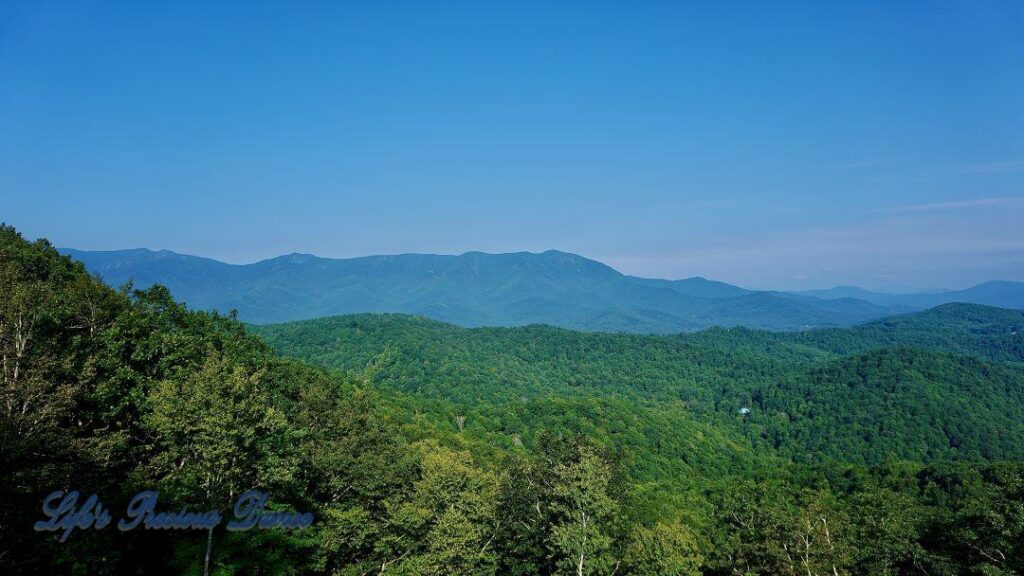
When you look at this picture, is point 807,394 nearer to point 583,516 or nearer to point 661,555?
point 661,555

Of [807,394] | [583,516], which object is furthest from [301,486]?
[807,394]

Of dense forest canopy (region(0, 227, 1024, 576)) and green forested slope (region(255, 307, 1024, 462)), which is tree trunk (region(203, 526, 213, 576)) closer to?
dense forest canopy (region(0, 227, 1024, 576))

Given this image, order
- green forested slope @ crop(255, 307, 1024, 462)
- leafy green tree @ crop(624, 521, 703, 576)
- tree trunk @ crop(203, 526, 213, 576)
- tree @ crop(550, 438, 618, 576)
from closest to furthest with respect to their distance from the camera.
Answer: tree trunk @ crop(203, 526, 213, 576) → leafy green tree @ crop(624, 521, 703, 576) → tree @ crop(550, 438, 618, 576) → green forested slope @ crop(255, 307, 1024, 462)

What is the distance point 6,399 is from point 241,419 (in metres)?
8.12

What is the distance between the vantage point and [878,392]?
158 m

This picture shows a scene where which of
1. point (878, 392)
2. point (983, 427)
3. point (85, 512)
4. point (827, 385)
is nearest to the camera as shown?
point (85, 512)

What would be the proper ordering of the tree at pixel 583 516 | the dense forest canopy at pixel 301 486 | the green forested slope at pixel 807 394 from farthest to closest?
1. the green forested slope at pixel 807 394
2. the tree at pixel 583 516
3. the dense forest canopy at pixel 301 486

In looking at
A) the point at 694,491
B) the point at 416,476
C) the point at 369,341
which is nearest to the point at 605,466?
the point at 416,476

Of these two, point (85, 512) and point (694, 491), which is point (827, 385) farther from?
point (85, 512)

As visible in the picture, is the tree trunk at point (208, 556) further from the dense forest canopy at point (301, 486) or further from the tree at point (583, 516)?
the tree at point (583, 516)

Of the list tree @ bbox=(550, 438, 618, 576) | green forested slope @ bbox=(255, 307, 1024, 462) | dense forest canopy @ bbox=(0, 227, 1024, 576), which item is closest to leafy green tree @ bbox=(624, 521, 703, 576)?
dense forest canopy @ bbox=(0, 227, 1024, 576)

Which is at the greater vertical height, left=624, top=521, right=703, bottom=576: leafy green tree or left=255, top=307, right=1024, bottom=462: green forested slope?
left=624, top=521, right=703, bottom=576: leafy green tree

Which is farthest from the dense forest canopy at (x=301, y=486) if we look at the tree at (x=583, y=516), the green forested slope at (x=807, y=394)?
the green forested slope at (x=807, y=394)

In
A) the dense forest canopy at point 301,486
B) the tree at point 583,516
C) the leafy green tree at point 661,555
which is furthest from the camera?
the tree at point 583,516
